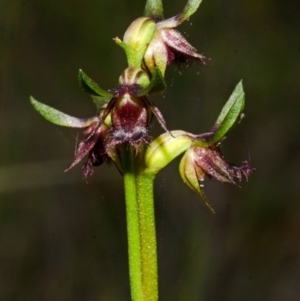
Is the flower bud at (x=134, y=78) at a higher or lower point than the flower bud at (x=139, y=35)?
lower

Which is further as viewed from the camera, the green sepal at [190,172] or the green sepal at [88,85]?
the green sepal at [190,172]

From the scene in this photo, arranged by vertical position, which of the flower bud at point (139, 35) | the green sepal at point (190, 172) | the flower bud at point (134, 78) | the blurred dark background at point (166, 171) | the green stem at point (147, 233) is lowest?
the blurred dark background at point (166, 171)

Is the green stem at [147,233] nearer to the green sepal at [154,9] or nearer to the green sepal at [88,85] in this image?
the green sepal at [88,85]

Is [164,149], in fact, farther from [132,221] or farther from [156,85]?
[156,85]

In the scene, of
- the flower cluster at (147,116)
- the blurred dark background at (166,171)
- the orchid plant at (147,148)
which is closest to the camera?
the flower cluster at (147,116)

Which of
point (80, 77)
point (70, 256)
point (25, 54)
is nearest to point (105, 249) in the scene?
point (70, 256)

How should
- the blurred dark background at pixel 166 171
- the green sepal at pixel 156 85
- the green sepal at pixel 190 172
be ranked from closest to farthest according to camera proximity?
the green sepal at pixel 156 85 → the green sepal at pixel 190 172 → the blurred dark background at pixel 166 171

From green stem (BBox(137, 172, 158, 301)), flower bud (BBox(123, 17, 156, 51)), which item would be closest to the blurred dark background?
green stem (BBox(137, 172, 158, 301))

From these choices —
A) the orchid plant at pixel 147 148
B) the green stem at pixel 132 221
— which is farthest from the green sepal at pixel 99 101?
the green stem at pixel 132 221
